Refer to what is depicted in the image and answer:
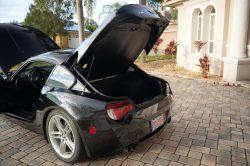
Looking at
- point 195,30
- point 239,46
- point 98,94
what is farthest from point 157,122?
point 195,30

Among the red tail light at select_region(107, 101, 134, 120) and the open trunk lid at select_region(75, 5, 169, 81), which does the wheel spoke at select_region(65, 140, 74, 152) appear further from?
the open trunk lid at select_region(75, 5, 169, 81)

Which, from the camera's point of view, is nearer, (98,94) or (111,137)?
(111,137)

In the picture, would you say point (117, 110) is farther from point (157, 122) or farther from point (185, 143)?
point (185, 143)

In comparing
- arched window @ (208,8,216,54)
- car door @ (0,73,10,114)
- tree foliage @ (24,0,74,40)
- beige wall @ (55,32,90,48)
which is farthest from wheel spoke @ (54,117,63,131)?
beige wall @ (55,32,90,48)

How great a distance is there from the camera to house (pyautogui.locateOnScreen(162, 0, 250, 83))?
7414 mm

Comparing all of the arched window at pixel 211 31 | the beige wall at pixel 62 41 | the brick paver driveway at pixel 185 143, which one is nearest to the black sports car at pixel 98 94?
the brick paver driveway at pixel 185 143

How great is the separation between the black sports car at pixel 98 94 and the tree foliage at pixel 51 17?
25.2m

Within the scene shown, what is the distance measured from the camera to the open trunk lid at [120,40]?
2.49 metres

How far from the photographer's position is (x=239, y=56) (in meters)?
7.56

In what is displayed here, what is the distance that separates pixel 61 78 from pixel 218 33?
7.72 m

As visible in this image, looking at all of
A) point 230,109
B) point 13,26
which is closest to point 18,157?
point 13,26

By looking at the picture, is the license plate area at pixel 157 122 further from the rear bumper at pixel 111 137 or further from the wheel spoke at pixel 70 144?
the wheel spoke at pixel 70 144

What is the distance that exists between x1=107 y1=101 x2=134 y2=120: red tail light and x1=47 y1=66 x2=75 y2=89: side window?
0.68m

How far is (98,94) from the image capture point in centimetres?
265
